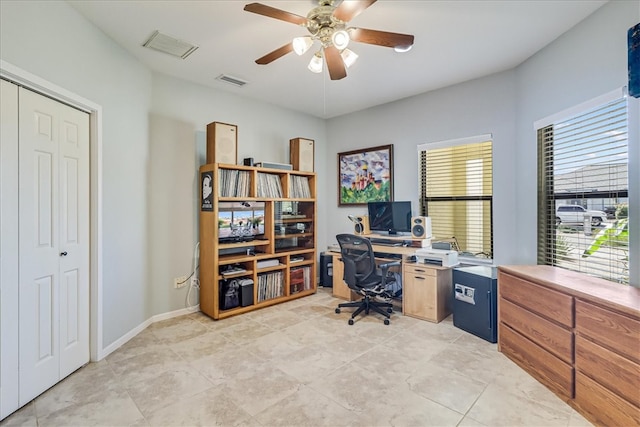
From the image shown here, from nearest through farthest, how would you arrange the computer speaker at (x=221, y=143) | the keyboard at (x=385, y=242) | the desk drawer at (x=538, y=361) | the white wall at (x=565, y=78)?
the desk drawer at (x=538, y=361)
the white wall at (x=565, y=78)
the computer speaker at (x=221, y=143)
the keyboard at (x=385, y=242)

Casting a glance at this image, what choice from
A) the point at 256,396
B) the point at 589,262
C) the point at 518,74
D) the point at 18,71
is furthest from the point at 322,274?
the point at 18,71

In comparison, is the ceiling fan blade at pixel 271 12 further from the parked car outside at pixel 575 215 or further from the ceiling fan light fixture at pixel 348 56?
the parked car outside at pixel 575 215

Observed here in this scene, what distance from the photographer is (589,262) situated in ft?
7.65

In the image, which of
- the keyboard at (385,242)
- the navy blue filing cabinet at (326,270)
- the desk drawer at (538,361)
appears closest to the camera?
the desk drawer at (538,361)

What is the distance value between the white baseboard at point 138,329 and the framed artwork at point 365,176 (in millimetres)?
2751

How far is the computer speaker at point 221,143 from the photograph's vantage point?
3.38m

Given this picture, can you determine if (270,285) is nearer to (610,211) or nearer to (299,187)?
(299,187)

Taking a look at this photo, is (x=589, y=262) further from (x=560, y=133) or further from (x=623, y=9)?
(x=623, y=9)

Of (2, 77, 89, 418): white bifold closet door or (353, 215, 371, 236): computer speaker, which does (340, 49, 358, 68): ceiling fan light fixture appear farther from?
(353, 215, 371, 236): computer speaker

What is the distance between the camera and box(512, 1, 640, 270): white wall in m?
2.04

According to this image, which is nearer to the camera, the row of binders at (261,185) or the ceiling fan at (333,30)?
the ceiling fan at (333,30)

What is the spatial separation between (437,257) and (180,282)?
2990mm

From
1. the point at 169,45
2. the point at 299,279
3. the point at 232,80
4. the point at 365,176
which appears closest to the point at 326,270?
the point at 299,279

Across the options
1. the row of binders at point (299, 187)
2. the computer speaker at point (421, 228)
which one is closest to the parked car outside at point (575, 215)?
the computer speaker at point (421, 228)
